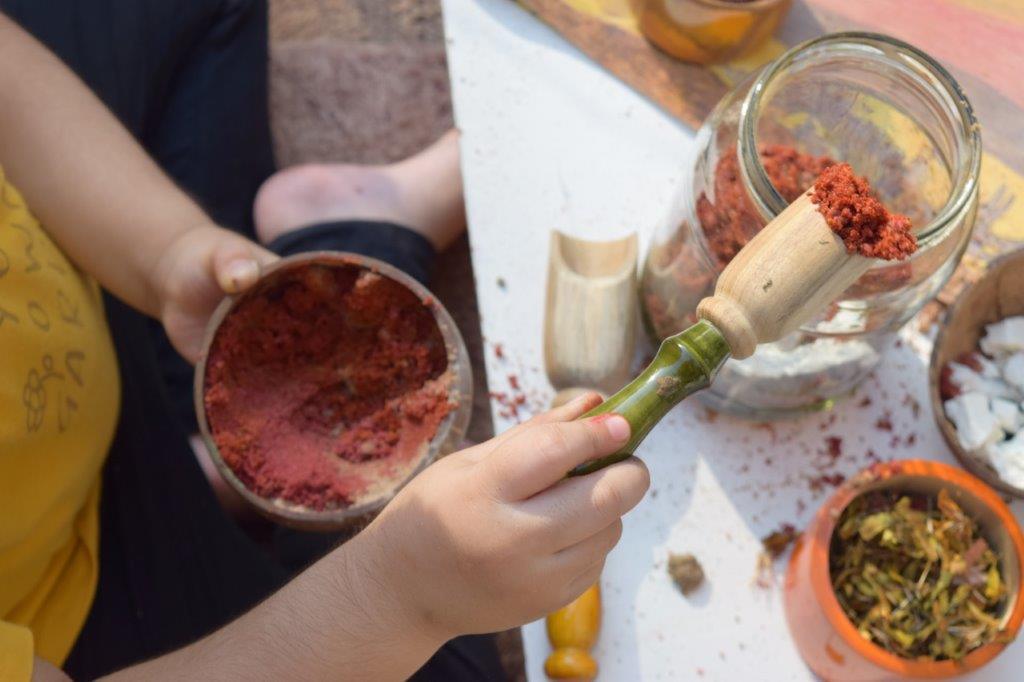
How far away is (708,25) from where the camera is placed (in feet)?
2.08

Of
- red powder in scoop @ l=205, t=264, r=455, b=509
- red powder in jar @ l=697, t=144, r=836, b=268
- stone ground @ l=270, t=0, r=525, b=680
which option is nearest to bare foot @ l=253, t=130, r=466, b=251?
stone ground @ l=270, t=0, r=525, b=680

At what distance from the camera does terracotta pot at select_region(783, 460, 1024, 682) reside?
19.5 inches

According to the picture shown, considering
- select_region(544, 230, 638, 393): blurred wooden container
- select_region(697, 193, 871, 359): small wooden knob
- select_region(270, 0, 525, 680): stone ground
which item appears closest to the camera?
select_region(697, 193, 871, 359): small wooden knob

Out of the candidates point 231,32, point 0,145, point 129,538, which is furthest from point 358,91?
point 129,538

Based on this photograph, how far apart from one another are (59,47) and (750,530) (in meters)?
0.73

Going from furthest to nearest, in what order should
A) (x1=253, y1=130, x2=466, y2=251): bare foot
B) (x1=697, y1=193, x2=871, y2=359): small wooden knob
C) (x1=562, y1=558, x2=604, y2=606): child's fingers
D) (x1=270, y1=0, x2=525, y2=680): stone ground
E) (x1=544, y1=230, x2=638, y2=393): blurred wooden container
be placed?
(x1=270, y1=0, x2=525, y2=680): stone ground
(x1=253, y1=130, x2=466, y2=251): bare foot
(x1=544, y1=230, x2=638, y2=393): blurred wooden container
(x1=562, y1=558, x2=604, y2=606): child's fingers
(x1=697, y1=193, x2=871, y2=359): small wooden knob

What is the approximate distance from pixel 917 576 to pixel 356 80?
2.95 ft

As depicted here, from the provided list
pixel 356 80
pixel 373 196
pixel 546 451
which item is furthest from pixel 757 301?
pixel 356 80

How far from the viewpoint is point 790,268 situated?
38cm

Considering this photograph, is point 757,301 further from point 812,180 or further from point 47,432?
point 47,432

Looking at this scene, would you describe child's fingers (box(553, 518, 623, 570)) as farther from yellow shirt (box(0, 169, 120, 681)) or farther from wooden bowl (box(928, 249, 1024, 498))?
yellow shirt (box(0, 169, 120, 681))

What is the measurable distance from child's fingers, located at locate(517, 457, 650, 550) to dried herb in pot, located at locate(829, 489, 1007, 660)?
182 millimetres

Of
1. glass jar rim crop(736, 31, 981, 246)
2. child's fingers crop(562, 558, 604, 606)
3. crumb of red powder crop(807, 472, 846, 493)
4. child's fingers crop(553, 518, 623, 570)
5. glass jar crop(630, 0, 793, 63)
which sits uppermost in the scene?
glass jar rim crop(736, 31, 981, 246)

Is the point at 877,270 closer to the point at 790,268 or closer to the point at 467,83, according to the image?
the point at 790,268
